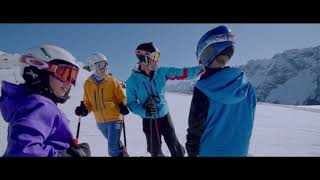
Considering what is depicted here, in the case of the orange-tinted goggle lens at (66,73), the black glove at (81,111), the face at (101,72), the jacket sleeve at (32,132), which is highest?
the orange-tinted goggle lens at (66,73)

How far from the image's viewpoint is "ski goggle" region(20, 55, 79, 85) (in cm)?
237

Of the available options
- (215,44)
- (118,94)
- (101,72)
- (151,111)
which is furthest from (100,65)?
(215,44)

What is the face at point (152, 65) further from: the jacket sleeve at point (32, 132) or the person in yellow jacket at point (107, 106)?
the jacket sleeve at point (32, 132)

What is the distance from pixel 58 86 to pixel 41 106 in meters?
0.46

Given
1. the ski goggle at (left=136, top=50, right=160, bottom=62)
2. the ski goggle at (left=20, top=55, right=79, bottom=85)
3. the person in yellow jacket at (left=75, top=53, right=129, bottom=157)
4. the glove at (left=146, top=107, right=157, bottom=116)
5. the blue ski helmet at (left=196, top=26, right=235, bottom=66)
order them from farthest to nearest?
the person in yellow jacket at (left=75, top=53, right=129, bottom=157), the ski goggle at (left=136, top=50, right=160, bottom=62), the glove at (left=146, top=107, right=157, bottom=116), the blue ski helmet at (left=196, top=26, right=235, bottom=66), the ski goggle at (left=20, top=55, right=79, bottom=85)

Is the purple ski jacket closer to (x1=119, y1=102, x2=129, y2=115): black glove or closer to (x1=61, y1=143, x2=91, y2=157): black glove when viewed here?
(x1=61, y1=143, x2=91, y2=157): black glove

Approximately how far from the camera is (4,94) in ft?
6.86

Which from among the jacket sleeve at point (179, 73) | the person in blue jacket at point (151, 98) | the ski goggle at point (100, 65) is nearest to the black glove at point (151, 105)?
the person in blue jacket at point (151, 98)

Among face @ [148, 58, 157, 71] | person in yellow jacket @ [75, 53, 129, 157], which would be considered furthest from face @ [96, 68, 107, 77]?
face @ [148, 58, 157, 71]

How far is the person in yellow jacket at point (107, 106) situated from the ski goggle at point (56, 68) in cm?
173

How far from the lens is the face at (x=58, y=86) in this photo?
239 cm

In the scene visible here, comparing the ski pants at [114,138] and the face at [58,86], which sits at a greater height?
the face at [58,86]
